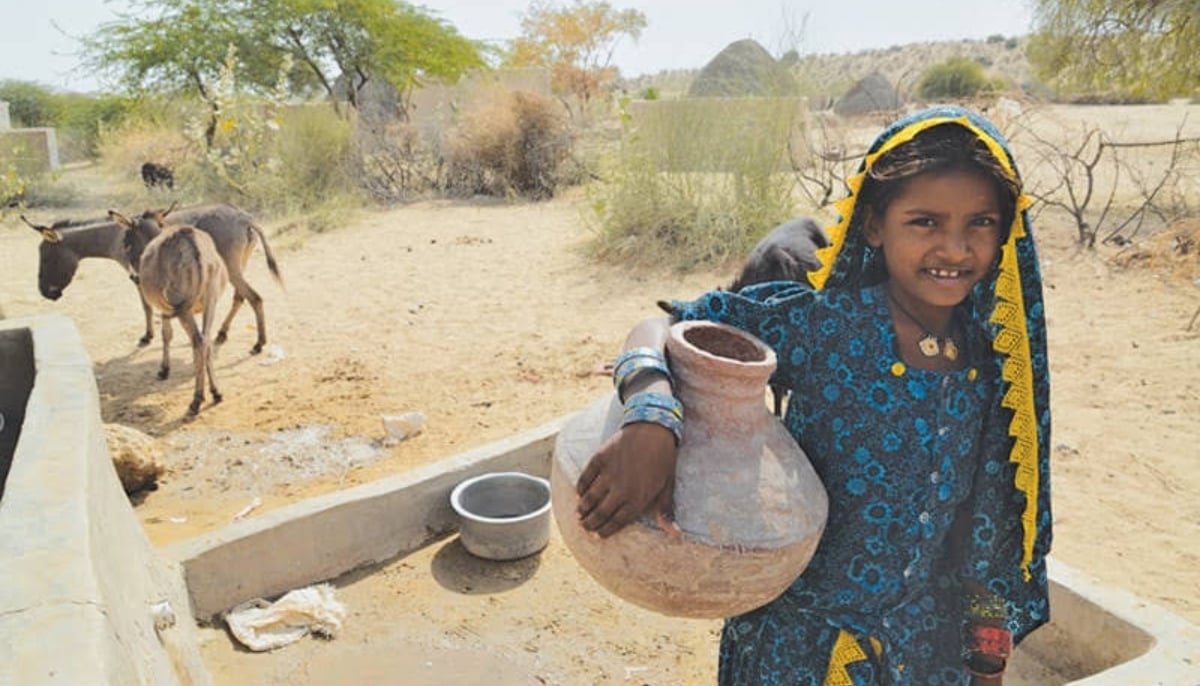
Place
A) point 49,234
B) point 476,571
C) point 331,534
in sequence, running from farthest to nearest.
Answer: point 49,234 < point 476,571 < point 331,534

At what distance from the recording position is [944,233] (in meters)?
1.37

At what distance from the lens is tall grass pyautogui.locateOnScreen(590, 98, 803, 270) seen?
28.3 ft

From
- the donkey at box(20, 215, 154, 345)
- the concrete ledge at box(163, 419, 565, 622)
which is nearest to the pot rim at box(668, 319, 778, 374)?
the concrete ledge at box(163, 419, 565, 622)

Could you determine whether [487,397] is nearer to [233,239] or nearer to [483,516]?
[483,516]

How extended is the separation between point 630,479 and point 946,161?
2.34 ft

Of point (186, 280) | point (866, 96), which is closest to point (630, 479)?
point (186, 280)

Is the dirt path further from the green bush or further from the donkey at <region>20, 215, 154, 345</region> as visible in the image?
the green bush

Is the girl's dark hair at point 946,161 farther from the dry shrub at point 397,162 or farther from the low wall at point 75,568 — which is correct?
the dry shrub at point 397,162

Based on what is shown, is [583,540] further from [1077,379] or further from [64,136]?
[64,136]

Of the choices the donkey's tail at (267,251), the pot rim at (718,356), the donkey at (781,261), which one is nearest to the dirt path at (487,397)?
the donkey's tail at (267,251)

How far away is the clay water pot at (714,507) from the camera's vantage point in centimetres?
124

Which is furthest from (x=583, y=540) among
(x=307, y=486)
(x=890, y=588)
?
(x=307, y=486)

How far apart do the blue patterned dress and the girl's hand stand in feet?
1.13

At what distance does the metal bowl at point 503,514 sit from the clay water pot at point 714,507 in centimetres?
211
